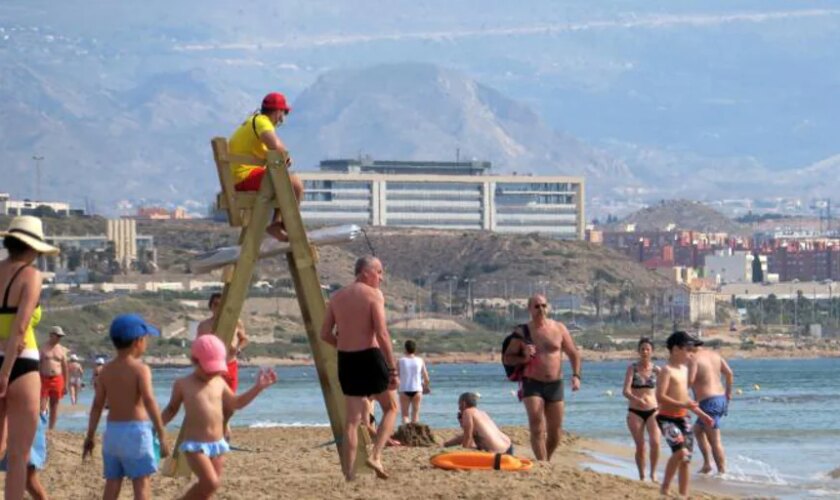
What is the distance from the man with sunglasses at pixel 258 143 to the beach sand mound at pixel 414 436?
5.66 m

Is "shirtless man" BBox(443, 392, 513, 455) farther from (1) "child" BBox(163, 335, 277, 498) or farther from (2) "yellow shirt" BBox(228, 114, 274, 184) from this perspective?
(1) "child" BBox(163, 335, 277, 498)

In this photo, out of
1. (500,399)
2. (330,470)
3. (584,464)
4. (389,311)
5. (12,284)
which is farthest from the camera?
(389,311)

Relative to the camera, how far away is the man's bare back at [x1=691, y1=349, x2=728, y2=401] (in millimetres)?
19406

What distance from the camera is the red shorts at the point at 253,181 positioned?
1509 centimetres

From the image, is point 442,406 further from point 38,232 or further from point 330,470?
point 38,232

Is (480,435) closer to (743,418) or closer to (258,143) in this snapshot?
(258,143)

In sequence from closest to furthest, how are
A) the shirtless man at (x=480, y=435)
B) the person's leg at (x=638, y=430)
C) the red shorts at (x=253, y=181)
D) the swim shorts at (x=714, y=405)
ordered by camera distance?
1. the red shorts at (x=253, y=181)
2. the shirtless man at (x=480, y=435)
3. the swim shorts at (x=714, y=405)
4. the person's leg at (x=638, y=430)

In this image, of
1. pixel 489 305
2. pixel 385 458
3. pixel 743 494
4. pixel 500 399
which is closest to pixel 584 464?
pixel 743 494

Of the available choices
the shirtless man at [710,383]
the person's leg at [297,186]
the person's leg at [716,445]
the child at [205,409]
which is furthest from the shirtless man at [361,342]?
the person's leg at [716,445]

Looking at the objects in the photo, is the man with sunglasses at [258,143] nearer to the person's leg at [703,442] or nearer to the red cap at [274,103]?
the red cap at [274,103]

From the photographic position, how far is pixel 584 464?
78.8ft

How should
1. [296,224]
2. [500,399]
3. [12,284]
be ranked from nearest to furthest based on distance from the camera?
[12,284]
[296,224]
[500,399]

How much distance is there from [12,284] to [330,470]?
15.7 feet

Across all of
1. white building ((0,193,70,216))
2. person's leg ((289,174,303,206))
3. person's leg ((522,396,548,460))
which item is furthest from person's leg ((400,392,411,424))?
white building ((0,193,70,216))
